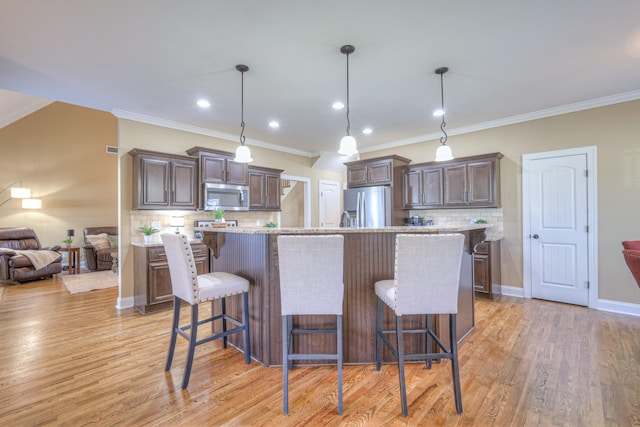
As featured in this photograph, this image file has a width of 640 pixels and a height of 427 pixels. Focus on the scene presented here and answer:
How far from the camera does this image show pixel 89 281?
5512 mm

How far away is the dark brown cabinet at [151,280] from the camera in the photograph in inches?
145

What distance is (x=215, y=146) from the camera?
4.98 metres

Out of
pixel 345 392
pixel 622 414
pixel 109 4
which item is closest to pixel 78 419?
pixel 345 392

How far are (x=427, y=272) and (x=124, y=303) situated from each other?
13.2 feet

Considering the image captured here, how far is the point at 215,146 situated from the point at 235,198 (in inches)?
38.5

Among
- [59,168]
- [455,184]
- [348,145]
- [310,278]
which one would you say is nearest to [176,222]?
[348,145]

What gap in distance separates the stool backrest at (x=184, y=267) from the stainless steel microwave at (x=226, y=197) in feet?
7.61

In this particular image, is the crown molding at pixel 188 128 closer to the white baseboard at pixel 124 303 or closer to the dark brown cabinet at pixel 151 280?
the dark brown cabinet at pixel 151 280

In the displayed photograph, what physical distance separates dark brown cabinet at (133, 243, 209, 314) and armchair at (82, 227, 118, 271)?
3478mm

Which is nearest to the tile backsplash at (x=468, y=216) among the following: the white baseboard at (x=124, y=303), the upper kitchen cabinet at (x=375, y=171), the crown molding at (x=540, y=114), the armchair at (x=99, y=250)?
the upper kitchen cabinet at (x=375, y=171)

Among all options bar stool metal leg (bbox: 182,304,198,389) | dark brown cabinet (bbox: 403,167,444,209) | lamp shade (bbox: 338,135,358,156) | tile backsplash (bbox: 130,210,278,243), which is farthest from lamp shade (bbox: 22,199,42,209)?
dark brown cabinet (bbox: 403,167,444,209)

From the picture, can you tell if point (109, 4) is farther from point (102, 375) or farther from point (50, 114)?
point (50, 114)

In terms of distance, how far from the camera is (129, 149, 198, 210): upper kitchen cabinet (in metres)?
3.92

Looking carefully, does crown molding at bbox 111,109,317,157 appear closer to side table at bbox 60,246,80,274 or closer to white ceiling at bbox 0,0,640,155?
white ceiling at bbox 0,0,640,155
